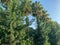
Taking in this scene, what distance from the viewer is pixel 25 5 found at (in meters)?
56.3

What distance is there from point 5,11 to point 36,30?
42.7 ft

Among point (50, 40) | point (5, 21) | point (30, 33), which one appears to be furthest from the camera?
point (50, 40)

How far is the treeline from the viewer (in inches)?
2012

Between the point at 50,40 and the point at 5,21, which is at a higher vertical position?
the point at 5,21

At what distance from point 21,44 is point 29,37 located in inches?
234

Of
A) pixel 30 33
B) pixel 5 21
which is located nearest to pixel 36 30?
pixel 30 33

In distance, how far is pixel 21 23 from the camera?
5381cm

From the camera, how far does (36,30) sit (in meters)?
61.9

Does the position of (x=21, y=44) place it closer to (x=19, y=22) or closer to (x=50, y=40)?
(x=19, y=22)

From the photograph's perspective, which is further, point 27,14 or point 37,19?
point 37,19

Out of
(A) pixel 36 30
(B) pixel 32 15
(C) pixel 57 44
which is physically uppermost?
(B) pixel 32 15

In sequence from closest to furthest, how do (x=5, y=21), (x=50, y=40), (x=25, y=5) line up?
(x=5, y=21) → (x=25, y=5) → (x=50, y=40)

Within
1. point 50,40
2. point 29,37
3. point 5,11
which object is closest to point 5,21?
point 5,11

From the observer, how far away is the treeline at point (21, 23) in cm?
5109
